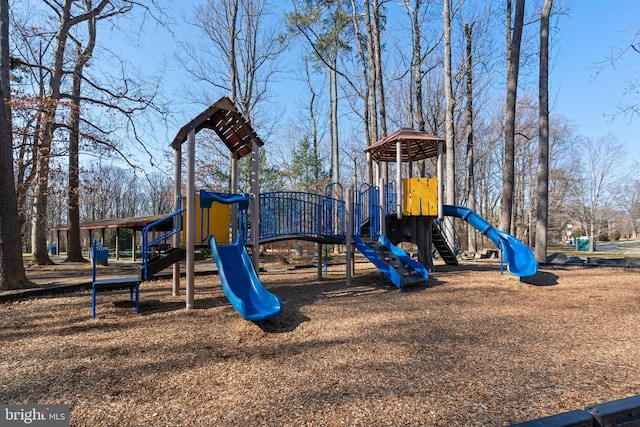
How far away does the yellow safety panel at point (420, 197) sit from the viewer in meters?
9.85

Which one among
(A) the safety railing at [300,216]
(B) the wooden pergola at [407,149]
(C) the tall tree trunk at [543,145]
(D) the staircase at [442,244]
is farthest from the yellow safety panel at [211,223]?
(C) the tall tree trunk at [543,145]

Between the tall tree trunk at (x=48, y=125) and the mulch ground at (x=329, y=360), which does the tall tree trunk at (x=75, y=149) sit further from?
the mulch ground at (x=329, y=360)

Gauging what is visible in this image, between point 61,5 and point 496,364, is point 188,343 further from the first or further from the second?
point 61,5

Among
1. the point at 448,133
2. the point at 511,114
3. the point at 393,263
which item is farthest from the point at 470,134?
the point at 393,263

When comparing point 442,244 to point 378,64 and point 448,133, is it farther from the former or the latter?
point 378,64

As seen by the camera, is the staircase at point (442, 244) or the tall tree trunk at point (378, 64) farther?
the tall tree trunk at point (378, 64)

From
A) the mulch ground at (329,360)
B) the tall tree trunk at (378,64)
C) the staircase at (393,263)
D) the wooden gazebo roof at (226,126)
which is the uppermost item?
the tall tree trunk at (378,64)

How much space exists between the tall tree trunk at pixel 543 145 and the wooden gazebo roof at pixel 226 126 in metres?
10.9

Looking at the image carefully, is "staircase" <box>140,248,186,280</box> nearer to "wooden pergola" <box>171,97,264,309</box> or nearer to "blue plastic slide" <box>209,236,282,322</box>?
"wooden pergola" <box>171,97,264,309</box>

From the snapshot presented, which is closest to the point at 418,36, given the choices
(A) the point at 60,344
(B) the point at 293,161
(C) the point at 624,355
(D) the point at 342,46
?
(D) the point at 342,46

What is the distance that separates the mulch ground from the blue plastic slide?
0.26 m

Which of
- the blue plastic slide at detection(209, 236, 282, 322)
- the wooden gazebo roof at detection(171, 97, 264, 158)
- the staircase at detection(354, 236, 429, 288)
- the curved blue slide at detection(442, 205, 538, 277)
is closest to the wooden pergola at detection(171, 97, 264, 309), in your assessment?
the wooden gazebo roof at detection(171, 97, 264, 158)

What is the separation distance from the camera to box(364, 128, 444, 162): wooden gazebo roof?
991 centimetres

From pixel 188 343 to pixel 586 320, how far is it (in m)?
5.47
